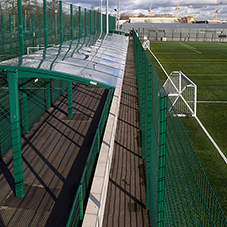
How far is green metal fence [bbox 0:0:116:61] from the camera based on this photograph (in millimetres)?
8867

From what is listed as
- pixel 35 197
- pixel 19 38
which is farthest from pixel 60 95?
pixel 35 197

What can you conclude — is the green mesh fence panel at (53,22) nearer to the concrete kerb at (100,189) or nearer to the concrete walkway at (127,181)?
the concrete walkway at (127,181)

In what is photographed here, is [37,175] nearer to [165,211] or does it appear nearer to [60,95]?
[165,211]

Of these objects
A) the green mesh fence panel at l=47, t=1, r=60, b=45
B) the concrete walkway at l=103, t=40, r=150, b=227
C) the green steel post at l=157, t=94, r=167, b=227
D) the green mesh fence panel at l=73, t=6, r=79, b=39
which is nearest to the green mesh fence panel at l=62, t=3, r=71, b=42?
the green mesh fence panel at l=47, t=1, r=60, b=45

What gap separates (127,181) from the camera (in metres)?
5.85

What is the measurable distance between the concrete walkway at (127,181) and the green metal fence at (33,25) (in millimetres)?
4193

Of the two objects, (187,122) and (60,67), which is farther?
(187,122)

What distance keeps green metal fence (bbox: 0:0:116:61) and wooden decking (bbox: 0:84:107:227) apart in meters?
2.76

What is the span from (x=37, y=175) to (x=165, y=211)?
4063 millimetres

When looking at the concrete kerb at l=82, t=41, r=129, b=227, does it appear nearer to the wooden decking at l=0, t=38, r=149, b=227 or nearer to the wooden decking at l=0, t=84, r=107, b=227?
the wooden decking at l=0, t=38, r=149, b=227

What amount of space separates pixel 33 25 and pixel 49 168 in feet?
21.3

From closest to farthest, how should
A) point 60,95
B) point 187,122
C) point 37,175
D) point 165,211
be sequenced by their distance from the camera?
point 165,211 < point 37,175 < point 187,122 < point 60,95

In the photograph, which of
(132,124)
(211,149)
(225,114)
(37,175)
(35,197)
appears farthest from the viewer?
(225,114)

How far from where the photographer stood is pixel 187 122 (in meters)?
10.9
